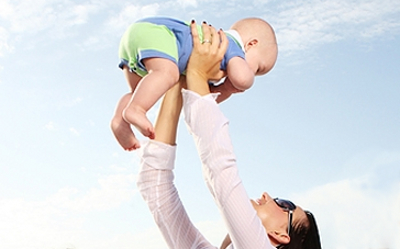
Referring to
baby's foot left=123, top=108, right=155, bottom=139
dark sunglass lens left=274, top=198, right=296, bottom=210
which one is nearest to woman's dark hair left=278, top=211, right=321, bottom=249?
dark sunglass lens left=274, top=198, right=296, bottom=210

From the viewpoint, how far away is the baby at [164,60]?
234cm

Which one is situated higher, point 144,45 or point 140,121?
point 144,45

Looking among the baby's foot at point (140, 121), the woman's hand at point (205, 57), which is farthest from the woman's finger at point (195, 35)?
the baby's foot at point (140, 121)

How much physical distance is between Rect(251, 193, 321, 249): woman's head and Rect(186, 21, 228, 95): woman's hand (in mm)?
766

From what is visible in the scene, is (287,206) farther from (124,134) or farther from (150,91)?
(150,91)

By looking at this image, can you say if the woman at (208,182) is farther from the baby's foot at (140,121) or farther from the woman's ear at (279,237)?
the baby's foot at (140,121)

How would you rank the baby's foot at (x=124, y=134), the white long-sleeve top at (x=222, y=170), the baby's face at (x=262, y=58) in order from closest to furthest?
the white long-sleeve top at (x=222, y=170) < the baby's foot at (x=124, y=134) < the baby's face at (x=262, y=58)

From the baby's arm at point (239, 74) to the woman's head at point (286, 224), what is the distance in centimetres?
68

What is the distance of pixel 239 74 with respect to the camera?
253cm

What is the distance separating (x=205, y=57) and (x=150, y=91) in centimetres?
30

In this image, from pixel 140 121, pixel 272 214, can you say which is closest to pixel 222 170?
pixel 140 121

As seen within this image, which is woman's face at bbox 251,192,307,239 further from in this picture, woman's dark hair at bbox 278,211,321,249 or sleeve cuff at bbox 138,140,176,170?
sleeve cuff at bbox 138,140,176,170

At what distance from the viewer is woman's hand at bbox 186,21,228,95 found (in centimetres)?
240

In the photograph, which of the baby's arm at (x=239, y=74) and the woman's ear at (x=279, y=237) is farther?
the woman's ear at (x=279, y=237)
